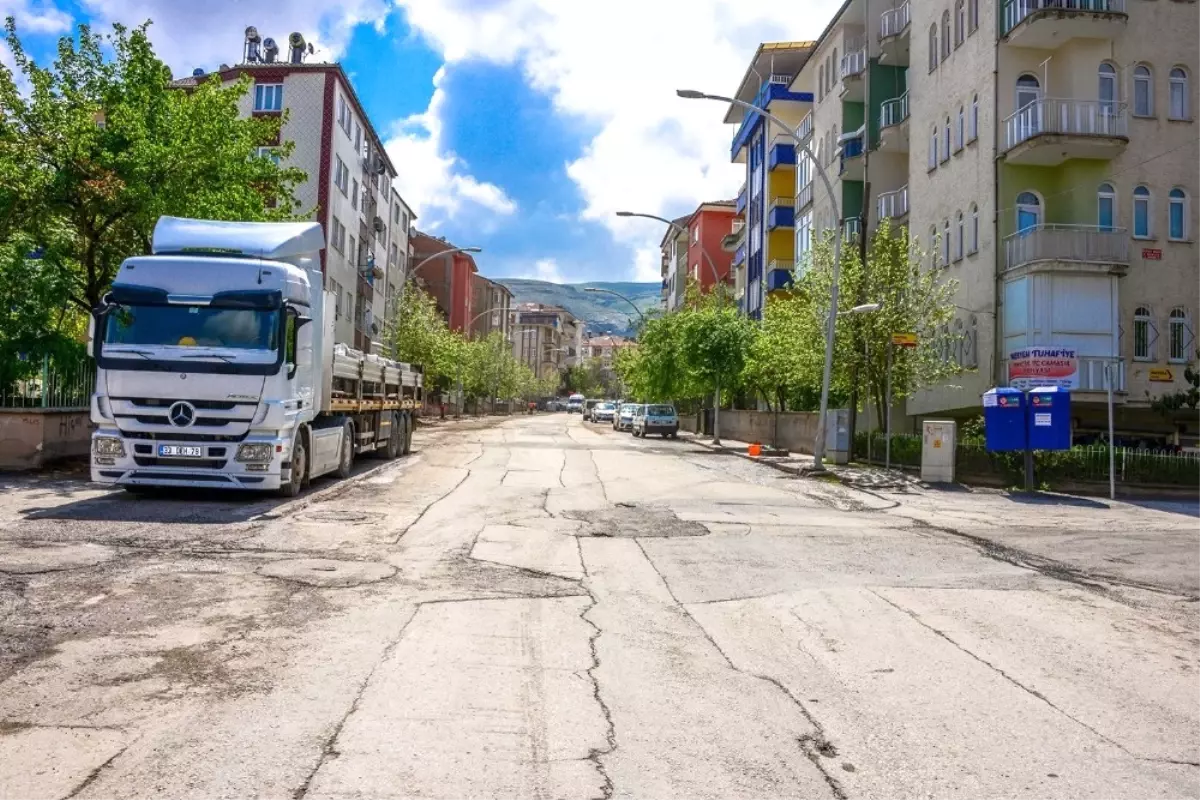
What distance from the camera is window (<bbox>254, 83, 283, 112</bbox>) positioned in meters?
49.4

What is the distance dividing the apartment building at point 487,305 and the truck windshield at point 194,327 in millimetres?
94800

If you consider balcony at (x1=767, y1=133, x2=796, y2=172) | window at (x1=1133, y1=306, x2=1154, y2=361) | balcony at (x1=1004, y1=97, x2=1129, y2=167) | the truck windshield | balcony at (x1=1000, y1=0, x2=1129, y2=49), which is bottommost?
the truck windshield

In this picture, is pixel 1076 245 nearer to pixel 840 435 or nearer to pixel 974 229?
pixel 974 229

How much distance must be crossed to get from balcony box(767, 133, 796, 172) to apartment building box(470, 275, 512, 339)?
5987 cm

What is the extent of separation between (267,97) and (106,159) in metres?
33.3

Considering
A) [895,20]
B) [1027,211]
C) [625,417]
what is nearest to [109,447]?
[1027,211]

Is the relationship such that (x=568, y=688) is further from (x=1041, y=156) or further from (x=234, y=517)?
(x=1041, y=156)

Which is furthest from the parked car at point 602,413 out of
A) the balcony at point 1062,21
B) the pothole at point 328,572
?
the pothole at point 328,572

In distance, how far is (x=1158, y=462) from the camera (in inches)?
814

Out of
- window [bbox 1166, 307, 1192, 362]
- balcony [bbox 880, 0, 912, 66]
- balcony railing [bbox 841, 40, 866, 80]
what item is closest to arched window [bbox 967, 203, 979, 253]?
window [bbox 1166, 307, 1192, 362]

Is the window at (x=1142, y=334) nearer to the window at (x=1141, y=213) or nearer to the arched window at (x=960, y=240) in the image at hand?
the window at (x=1141, y=213)

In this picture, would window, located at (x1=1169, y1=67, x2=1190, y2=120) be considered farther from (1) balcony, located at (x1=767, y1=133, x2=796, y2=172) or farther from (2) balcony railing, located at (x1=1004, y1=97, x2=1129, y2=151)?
(1) balcony, located at (x1=767, y1=133, x2=796, y2=172)

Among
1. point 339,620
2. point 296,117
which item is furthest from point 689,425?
point 339,620

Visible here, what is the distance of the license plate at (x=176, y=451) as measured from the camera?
1308 centimetres
